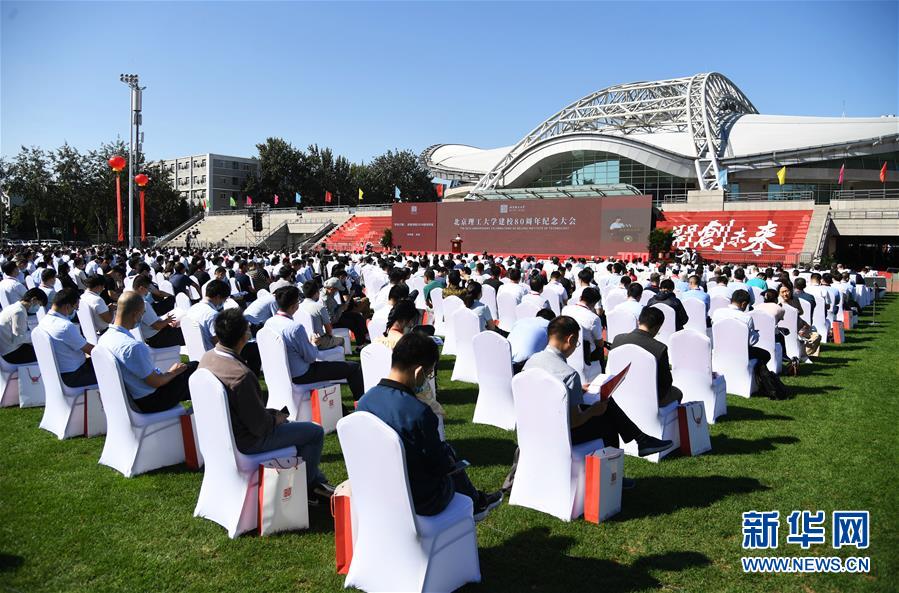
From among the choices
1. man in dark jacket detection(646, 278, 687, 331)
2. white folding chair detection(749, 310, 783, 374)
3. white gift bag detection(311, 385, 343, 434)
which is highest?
man in dark jacket detection(646, 278, 687, 331)

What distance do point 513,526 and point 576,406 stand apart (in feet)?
2.85

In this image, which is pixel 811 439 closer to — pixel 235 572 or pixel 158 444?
pixel 235 572

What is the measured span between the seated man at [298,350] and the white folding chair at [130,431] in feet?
3.63

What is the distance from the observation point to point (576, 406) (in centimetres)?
396

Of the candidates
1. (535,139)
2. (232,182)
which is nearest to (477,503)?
(535,139)

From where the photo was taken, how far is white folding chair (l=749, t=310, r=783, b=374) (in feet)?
26.0

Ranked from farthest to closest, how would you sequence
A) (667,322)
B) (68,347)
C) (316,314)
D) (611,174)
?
(611,174)
(667,322)
(316,314)
(68,347)

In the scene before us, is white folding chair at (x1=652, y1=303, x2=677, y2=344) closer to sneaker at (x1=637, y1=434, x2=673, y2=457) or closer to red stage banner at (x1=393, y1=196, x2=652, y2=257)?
sneaker at (x1=637, y1=434, x2=673, y2=457)

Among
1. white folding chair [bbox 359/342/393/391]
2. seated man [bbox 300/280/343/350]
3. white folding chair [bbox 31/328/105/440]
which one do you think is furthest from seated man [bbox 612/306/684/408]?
white folding chair [bbox 31/328/105/440]

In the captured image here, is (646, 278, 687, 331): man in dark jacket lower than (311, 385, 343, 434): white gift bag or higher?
higher

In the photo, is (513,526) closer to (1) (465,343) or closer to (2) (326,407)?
(2) (326,407)

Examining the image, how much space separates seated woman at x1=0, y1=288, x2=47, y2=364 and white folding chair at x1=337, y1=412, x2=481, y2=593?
521cm

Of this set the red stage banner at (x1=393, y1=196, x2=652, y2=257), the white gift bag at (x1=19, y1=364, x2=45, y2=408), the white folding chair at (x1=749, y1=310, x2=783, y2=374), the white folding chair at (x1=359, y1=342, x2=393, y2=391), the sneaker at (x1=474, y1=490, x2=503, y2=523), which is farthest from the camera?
the red stage banner at (x1=393, y1=196, x2=652, y2=257)

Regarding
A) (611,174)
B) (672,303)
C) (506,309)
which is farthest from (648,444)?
(611,174)
